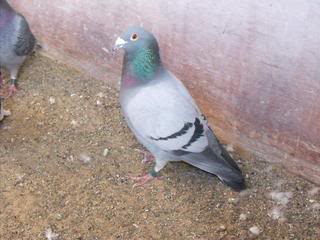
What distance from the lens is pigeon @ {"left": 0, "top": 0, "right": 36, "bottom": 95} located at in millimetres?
4066

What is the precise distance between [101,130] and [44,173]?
1.92 feet

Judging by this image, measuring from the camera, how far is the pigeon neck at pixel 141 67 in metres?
3.21

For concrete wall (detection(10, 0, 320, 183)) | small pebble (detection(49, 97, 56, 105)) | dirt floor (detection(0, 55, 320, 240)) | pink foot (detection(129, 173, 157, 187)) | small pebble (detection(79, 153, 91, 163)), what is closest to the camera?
concrete wall (detection(10, 0, 320, 183))

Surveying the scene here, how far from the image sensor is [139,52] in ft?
10.5

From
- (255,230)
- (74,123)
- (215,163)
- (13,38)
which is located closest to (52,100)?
(74,123)

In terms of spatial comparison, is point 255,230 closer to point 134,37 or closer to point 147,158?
point 147,158

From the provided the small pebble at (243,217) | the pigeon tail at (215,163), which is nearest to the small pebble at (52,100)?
the pigeon tail at (215,163)

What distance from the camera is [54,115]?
4066mm

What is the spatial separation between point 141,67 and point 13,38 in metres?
1.35

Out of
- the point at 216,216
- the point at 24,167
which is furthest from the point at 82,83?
the point at 216,216

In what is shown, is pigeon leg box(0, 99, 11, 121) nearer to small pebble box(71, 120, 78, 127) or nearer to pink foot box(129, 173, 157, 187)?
small pebble box(71, 120, 78, 127)

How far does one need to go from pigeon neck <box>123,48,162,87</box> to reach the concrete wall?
464 millimetres

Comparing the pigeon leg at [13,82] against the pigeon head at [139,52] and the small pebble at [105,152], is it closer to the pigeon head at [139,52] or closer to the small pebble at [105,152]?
the small pebble at [105,152]

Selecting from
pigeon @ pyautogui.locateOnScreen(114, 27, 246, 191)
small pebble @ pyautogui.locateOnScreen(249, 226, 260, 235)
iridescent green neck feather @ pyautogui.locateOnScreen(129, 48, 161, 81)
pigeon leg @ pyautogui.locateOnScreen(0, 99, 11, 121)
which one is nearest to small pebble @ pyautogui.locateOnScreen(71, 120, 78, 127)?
pigeon leg @ pyautogui.locateOnScreen(0, 99, 11, 121)
